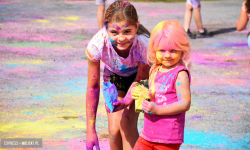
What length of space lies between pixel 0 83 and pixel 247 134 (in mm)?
3749

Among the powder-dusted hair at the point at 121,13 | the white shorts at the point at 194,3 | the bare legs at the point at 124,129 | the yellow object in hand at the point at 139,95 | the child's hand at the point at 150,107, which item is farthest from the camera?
the white shorts at the point at 194,3

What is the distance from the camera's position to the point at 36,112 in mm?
4664

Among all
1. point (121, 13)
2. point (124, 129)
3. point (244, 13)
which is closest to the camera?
point (121, 13)

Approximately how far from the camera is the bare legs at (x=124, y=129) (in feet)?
10.6

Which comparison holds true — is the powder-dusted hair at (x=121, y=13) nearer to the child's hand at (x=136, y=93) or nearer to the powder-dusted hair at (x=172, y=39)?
the powder-dusted hair at (x=172, y=39)

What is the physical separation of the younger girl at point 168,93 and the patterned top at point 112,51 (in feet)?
1.25

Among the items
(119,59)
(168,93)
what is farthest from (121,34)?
(168,93)

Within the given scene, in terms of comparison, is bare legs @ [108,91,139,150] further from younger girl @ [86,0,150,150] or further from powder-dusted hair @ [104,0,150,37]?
powder-dusted hair @ [104,0,150,37]

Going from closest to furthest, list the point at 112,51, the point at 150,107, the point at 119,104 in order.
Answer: the point at 150,107, the point at 119,104, the point at 112,51

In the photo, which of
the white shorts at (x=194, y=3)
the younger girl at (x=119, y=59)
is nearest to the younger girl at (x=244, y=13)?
the younger girl at (x=119, y=59)

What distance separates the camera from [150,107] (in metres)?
2.52

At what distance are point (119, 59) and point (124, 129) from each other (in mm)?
639

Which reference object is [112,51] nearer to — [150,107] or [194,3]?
[150,107]

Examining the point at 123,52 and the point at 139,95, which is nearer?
the point at 139,95
